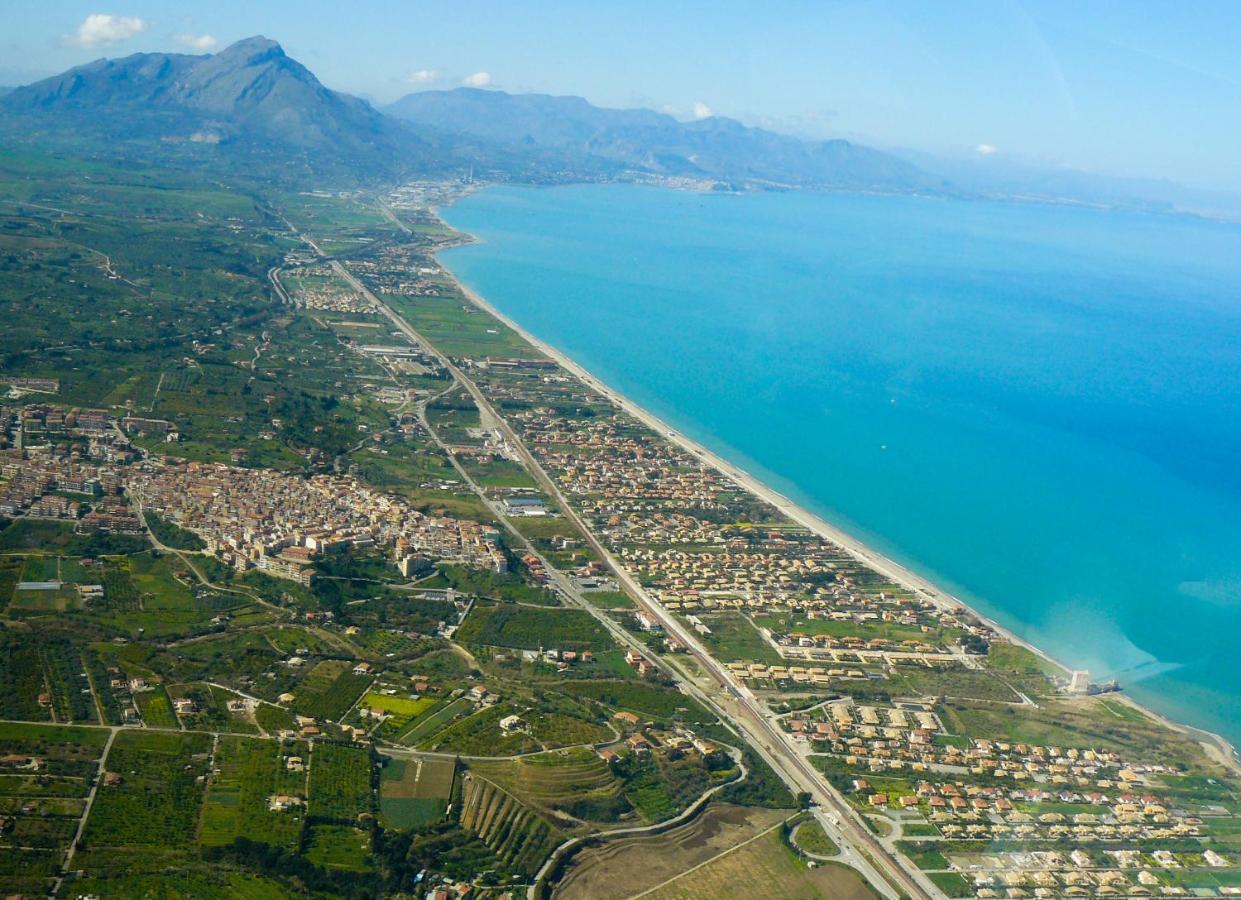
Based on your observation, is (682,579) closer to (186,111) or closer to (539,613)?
(539,613)

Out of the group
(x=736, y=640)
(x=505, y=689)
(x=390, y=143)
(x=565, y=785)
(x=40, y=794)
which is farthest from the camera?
(x=390, y=143)

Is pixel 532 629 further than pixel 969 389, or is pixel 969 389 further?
pixel 969 389

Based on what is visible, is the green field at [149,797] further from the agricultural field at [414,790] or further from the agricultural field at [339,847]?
the agricultural field at [414,790]

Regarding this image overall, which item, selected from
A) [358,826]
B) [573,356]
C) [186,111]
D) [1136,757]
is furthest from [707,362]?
[186,111]

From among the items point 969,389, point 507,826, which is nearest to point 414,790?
point 507,826

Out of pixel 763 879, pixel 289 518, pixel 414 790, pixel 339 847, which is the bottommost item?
pixel 763 879

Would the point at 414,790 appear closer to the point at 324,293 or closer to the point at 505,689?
the point at 505,689

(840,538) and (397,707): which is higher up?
(840,538)

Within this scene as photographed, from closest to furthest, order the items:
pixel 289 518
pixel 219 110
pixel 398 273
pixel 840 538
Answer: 1. pixel 289 518
2. pixel 840 538
3. pixel 398 273
4. pixel 219 110
